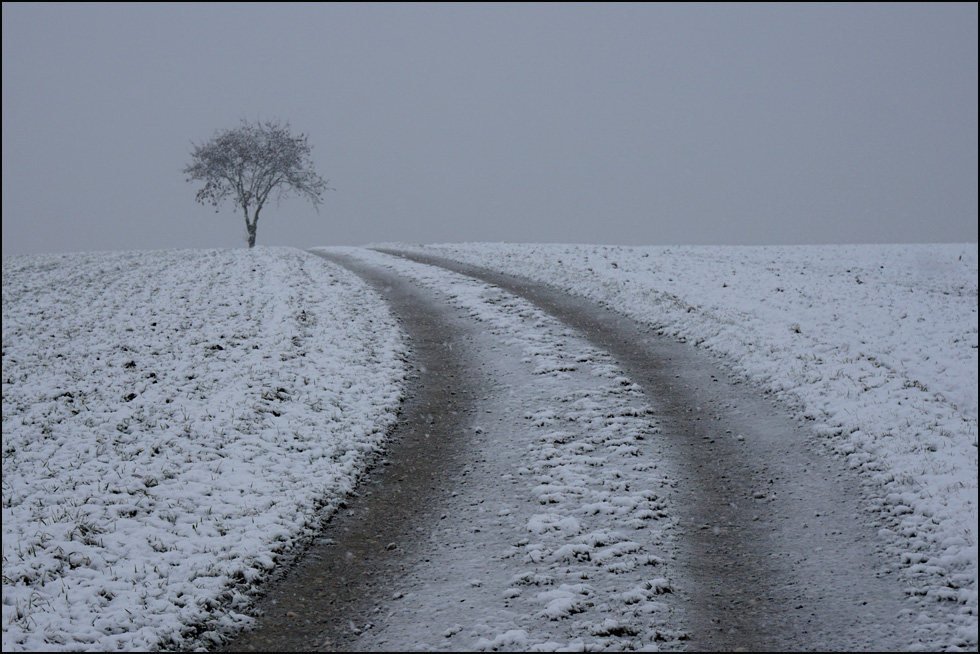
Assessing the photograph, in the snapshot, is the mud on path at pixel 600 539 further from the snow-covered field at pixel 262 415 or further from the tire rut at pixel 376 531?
the snow-covered field at pixel 262 415

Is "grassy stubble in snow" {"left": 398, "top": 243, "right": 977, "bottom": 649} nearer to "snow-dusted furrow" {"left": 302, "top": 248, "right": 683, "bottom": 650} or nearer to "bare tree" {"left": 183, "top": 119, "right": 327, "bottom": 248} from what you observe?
"snow-dusted furrow" {"left": 302, "top": 248, "right": 683, "bottom": 650}

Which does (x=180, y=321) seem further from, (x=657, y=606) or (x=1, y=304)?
(x=657, y=606)

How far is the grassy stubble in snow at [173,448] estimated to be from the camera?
22.6ft

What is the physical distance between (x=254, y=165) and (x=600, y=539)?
45812mm

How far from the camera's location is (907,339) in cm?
1547

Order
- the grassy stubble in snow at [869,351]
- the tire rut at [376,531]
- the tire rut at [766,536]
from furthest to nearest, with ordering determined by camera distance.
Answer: the grassy stubble in snow at [869,351] < the tire rut at [376,531] < the tire rut at [766,536]

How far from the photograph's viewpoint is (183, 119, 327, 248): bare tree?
4562 cm

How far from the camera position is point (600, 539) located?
7.63 meters

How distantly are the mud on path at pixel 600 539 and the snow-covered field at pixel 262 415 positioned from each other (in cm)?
61

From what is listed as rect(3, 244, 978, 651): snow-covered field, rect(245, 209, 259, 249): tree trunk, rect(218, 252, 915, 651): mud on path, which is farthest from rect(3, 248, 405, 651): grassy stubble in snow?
rect(245, 209, 259, 249): tree trunk

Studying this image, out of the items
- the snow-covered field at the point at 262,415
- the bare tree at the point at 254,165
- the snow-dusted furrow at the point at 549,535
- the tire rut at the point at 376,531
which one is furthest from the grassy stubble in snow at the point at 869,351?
the bare tree at the point at 254,165

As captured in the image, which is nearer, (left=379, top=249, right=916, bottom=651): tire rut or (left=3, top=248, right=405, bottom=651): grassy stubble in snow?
(left=379, top=249, right=916, bottom=651): tire rut

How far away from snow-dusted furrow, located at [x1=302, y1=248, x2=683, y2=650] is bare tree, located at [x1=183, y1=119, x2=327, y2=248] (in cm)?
3924

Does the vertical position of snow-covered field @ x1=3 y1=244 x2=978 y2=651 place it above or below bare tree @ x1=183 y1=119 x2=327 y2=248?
below
